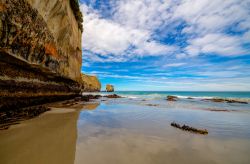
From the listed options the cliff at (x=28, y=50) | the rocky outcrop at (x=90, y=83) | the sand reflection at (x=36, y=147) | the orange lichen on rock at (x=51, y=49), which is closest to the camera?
the sand reflection at (x=36, y=147)

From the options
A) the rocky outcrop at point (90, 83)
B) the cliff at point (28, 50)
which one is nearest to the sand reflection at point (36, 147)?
the cliff at point (28, 50)

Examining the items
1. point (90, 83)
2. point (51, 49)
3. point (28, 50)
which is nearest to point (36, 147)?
point (28, 50)

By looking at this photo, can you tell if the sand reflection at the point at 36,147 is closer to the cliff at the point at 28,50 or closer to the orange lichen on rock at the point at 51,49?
the cliff at the point at 28,50

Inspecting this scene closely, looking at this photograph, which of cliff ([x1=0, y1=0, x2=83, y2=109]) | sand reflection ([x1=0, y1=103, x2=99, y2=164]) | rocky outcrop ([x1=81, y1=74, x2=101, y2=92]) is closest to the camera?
sand reflection ([x1=0, y1=103, x2=99, y2=164])

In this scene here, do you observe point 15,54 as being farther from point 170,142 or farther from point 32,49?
point 170,142

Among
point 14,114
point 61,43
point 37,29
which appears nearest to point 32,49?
point 37,29

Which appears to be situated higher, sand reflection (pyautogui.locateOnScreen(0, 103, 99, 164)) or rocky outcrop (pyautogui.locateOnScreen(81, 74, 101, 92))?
rocky outcrop (pyautogui.locateOnScreen(81, 74, 101, 92))

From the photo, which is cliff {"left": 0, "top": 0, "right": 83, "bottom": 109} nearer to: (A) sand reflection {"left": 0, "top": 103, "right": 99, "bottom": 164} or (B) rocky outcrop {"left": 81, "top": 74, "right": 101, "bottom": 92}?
(A) sand reflection {"left": 0, "top": 103, "right": 99, "bottom": 164}

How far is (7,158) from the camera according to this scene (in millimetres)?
2348

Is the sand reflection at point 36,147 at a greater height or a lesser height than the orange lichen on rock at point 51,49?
lesser

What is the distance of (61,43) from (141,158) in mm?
11999

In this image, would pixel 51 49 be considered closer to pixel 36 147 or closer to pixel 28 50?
pixel 28 50

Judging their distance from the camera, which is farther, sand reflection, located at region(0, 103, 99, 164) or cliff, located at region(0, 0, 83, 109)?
cliff, located at region(0, 0, 83, 109)

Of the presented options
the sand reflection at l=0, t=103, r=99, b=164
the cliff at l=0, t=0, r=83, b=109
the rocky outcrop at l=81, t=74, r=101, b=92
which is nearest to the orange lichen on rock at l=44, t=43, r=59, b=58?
the cliff at l=0, t=0, r=83, b=109
